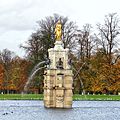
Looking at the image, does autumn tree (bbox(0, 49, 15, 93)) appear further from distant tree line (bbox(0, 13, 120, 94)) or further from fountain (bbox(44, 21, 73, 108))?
fountain (bbox(44, 21, 73, 108))

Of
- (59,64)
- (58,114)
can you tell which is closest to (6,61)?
(59,64)

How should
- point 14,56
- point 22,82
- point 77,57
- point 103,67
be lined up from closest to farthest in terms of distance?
point 103,67, point 77,57, point 22,82, point 14,56

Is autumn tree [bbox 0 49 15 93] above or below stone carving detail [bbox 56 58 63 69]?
above

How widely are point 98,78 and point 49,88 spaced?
3062 centimetres

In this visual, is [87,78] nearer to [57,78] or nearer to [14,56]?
[57,78]

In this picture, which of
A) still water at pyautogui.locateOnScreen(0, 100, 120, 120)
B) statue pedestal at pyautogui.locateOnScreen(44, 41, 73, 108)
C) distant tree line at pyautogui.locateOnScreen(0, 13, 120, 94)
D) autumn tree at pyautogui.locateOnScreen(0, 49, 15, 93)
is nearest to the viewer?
still water at pyautogui.locateOnScreen(0, 100, 120, 120)

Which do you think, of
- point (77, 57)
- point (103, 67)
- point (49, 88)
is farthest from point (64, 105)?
point (77, 57)

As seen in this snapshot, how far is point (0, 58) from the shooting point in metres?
103

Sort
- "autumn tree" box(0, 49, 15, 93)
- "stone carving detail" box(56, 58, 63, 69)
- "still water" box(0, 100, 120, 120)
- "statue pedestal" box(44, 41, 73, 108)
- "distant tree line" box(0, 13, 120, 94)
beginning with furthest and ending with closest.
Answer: "autumn tree" box(0, 49, 15, 93), "distant tree line" box(0, 13, 120, 94), "stone carving detail" box(56, 58, 63, 69), "statue pedestal" box(44, 41, 73, 108), "still water" box(0, 100, 120, 120)

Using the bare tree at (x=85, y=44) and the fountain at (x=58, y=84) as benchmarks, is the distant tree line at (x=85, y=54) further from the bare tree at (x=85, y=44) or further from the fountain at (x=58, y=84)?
the fountain at (x=58, y=84)

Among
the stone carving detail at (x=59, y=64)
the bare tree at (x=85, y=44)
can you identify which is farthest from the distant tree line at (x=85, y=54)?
the stone carving detail at (x=59, y=64)

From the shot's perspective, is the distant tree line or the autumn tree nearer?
the distant tree line

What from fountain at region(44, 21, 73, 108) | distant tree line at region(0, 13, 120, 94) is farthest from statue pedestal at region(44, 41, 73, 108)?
distant tree line at region(0, 13, 120, 94)

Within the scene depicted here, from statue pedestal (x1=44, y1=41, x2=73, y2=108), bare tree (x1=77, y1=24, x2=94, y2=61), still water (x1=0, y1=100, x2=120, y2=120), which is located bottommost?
still water (x1=0, y1=100, x2=120, y2=120)
